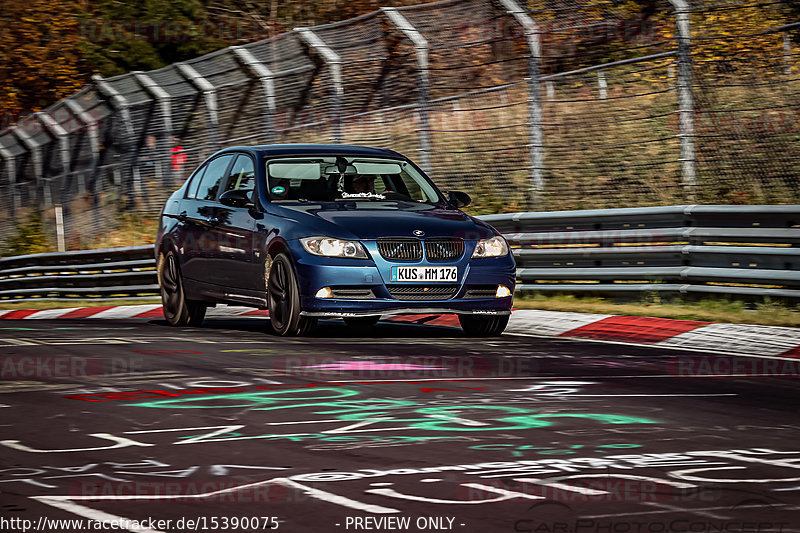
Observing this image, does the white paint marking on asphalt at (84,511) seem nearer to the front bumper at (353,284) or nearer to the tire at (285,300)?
the front bumper at (353,284)

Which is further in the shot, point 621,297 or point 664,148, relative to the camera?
point 664,148

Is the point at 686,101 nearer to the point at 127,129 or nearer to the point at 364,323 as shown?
the point at 364,323

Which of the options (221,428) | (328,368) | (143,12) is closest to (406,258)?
(328,368)

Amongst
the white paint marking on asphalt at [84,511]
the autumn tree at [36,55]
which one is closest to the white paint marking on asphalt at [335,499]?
the white paint marking on asphalt at [84,511]

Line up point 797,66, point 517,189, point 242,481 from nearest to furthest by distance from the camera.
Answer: point 242,481
point 797,66
point 517,189

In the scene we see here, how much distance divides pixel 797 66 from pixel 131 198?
13.5 m

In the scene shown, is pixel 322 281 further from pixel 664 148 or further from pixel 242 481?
pixel 664 148

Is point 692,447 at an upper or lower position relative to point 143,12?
lower

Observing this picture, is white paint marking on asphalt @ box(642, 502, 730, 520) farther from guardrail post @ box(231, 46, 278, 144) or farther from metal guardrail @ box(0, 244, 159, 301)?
metal guardrail @ box(0, 244, 159, 301)

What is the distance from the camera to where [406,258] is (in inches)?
417

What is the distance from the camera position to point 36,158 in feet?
89.5

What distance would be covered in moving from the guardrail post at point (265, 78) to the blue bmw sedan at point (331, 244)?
599cm

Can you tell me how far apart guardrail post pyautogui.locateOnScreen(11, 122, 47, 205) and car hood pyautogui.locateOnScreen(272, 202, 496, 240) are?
55.5 feet

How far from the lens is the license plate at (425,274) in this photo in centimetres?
1055
